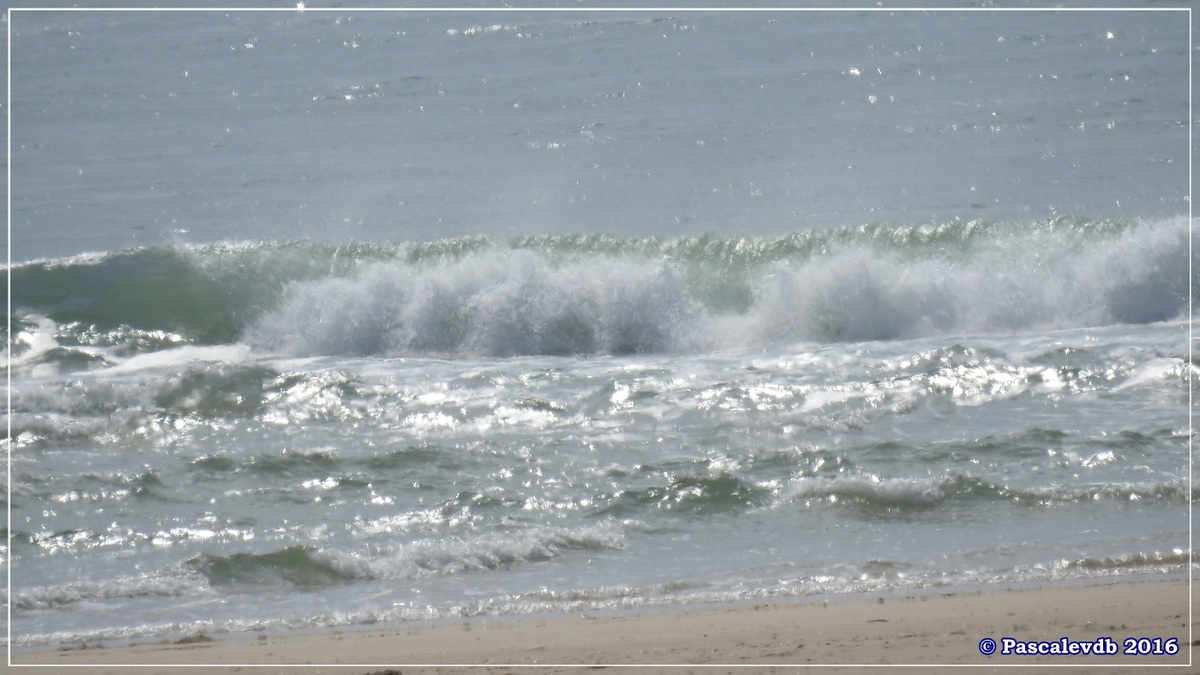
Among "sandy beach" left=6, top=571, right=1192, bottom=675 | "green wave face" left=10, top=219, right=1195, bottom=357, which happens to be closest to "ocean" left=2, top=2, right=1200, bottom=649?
"green wave face" left=10, top=219, right=1195, bottom=357

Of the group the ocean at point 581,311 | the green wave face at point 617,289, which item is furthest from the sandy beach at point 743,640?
the green wave face at point 617,289

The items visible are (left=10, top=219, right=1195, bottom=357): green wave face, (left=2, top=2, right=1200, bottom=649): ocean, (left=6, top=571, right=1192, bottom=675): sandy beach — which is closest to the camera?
(left=6, top=571, right=1192, bottom=675): sandy beach

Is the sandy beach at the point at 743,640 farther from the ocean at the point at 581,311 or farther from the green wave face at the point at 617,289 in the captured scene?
the green wave face at the point at 617,289

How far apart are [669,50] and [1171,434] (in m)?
14.6

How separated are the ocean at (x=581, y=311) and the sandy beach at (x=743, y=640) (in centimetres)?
25

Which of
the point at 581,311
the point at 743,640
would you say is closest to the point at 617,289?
the point at 581,311

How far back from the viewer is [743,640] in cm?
425

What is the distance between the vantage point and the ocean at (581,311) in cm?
557

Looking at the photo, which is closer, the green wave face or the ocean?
the ocean

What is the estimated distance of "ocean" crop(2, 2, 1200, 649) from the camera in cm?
557

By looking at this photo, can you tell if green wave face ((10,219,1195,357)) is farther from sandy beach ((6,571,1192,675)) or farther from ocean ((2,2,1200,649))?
sandy beach ((6,571,1192,675))

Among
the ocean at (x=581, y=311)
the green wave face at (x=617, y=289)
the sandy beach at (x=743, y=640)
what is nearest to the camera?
the sandy beach at (x=743, y=640)

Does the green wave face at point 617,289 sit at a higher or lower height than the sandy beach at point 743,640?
lower

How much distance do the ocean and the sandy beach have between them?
0.25 m
